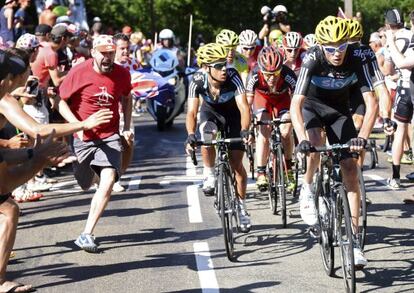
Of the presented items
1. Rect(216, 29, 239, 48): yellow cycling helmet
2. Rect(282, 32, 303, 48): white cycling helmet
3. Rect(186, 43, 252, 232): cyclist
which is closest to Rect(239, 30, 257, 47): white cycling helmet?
Rect(282, 32, 303, 48): white cycling helmet

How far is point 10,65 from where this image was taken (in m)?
6.88

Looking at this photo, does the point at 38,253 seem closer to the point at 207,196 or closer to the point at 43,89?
the point at 207,196

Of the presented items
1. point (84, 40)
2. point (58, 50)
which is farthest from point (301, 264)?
point (84, 40)

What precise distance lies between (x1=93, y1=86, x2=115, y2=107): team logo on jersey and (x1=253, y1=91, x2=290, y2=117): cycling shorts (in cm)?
273

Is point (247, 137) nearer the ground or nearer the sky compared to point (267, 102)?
nearer the sky

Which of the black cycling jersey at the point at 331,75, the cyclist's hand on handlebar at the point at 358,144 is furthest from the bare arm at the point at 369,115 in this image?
the cyclist's hand on handlebar at the point at 358,144

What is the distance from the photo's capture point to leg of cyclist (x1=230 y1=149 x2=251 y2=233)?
10.2m

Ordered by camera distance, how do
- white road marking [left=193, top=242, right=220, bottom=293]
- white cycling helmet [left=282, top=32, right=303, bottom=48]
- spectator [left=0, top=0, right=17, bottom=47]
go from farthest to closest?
spectator [left=0, top=0, right=17, bottom=47] < white cycling helmet [left=282, top=32, right=303, bottom=48] < white road marking [left=193, top=242, right=220, bottom=293]

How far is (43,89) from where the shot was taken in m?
14.3

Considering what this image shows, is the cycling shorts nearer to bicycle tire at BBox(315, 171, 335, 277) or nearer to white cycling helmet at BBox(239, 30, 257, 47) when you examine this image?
white cycling helmet at BBox(239, 30, 257, 47)

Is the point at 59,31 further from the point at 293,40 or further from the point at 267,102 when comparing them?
the point at 267,102

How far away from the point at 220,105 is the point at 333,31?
8.23 ft

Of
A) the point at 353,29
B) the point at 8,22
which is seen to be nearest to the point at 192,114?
the point at 353,29

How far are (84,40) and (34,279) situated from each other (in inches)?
387
